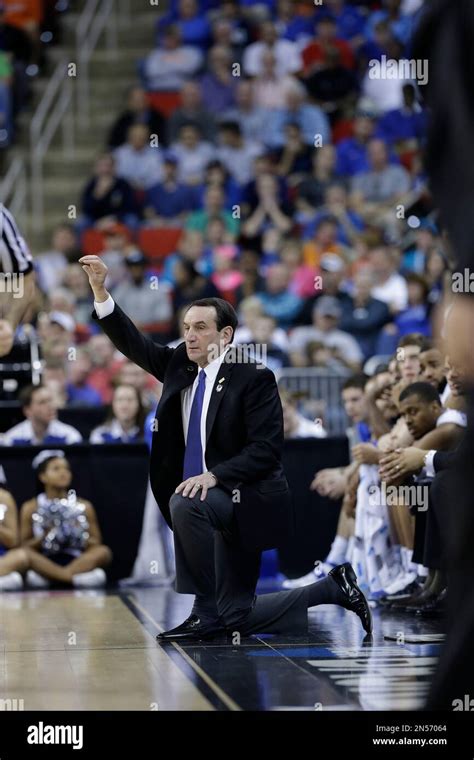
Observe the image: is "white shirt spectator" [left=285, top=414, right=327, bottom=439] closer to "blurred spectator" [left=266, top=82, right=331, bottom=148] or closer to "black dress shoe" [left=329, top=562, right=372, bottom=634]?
"black dress shoe" [left=329, top=562, right=372, bottom=634]

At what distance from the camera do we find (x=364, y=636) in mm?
7184

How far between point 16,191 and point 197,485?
454 inches

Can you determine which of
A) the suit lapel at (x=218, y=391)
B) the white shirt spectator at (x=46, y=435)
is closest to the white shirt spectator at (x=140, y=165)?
the white shirt spectator at (x=46, y=435)

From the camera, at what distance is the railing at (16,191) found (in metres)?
17.3

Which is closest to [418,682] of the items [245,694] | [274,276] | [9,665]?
[245,694]

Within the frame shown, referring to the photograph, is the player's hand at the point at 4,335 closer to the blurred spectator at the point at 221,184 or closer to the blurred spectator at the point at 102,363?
the blurred spectator at the point at 102,363

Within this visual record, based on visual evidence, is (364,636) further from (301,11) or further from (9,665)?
(301,11)

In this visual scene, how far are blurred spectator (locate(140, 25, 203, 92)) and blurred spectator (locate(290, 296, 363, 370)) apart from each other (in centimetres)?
500

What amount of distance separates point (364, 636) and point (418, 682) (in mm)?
1505

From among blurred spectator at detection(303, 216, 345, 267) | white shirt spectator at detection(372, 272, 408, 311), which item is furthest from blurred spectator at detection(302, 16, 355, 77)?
white shirt spectator at detection(372, 272, 408, 311)

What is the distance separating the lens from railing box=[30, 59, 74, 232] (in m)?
17.9

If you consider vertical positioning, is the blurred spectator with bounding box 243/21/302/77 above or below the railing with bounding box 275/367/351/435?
above

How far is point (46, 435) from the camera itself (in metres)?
11.7

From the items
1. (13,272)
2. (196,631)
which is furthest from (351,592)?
(13,272)
